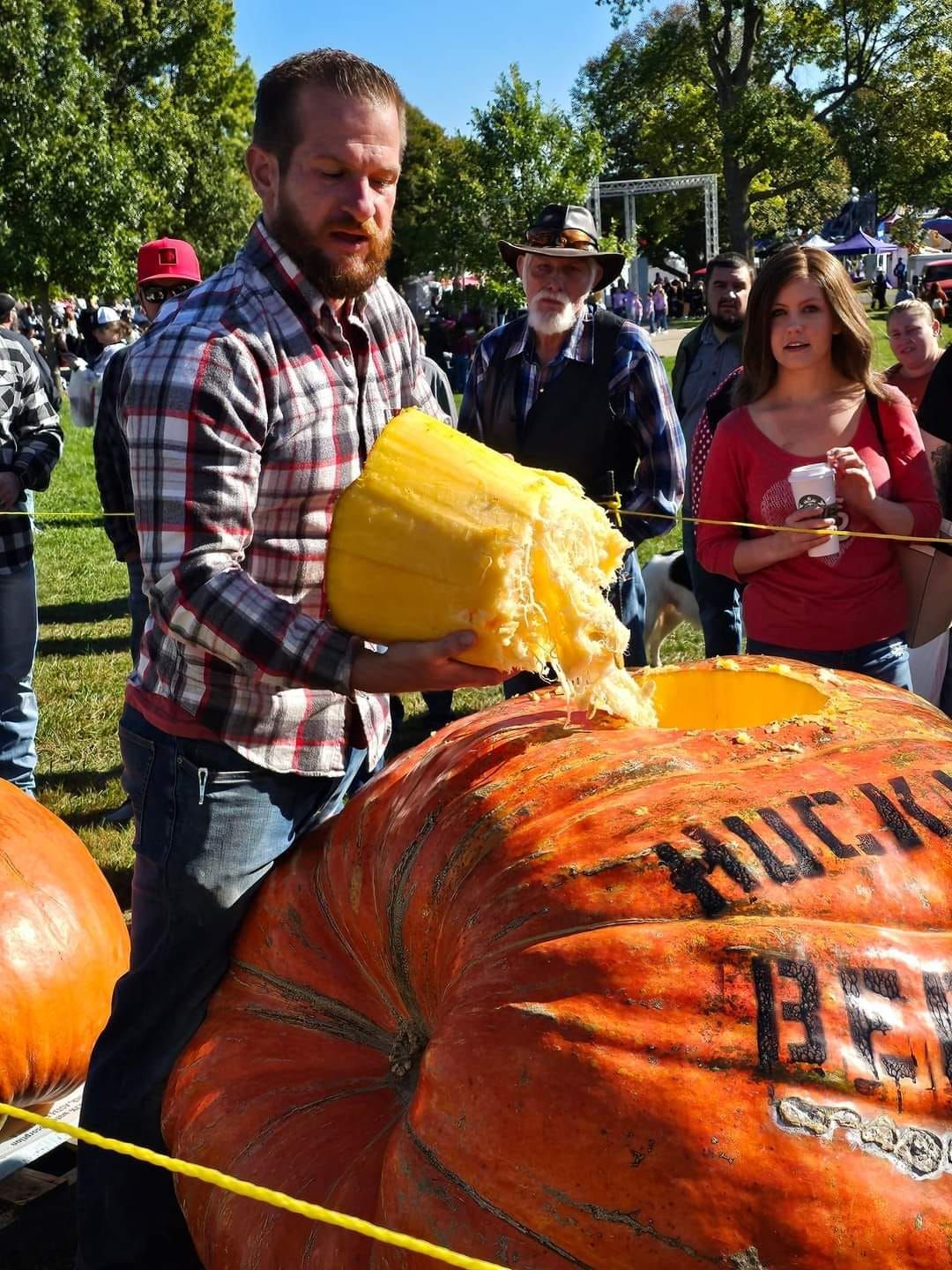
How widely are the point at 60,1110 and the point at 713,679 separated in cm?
203

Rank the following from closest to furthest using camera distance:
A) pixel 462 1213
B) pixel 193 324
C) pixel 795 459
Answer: pixel 462 1213 → pixel 193 324 → pixel 795 459

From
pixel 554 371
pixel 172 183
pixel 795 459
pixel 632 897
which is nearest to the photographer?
pixel 632 897

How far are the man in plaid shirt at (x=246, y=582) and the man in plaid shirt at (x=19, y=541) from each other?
2683 mm

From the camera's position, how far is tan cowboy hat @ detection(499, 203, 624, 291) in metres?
4.65

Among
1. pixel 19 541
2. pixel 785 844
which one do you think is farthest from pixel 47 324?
pixel 785 844

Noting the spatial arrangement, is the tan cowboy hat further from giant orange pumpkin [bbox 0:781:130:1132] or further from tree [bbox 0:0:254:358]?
tree [bbox 0:0:254:358]

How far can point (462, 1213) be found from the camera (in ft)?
5.08

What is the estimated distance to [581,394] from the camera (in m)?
4.54

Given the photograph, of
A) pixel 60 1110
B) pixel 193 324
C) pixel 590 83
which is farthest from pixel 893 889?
pixel 590 83

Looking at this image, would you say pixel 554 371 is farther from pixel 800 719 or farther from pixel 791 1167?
pixel 791 1167

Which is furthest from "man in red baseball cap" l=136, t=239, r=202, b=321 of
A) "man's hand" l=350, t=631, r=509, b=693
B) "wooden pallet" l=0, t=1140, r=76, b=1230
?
"man's hand" l=350, t=631, r=509, b=693

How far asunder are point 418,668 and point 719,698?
0.75 metres

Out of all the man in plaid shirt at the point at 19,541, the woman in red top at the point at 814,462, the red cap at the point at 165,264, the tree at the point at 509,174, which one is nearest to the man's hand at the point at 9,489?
the man in plaid shirt at the point at 19,541

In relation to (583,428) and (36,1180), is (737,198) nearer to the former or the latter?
(583,428)
